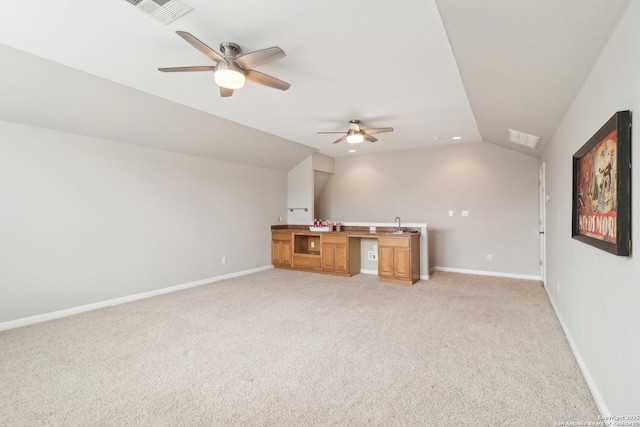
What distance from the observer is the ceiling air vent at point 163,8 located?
195 cm

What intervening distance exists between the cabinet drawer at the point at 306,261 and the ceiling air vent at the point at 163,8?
4.88 meters

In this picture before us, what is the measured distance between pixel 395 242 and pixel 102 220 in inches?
183

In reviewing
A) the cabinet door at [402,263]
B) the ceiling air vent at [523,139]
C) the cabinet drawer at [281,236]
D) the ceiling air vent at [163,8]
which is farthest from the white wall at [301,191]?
the ceiling air vent at [163,8]

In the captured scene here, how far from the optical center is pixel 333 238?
240 inches

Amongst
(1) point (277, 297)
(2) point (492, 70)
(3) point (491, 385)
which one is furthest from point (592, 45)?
(1) point (277, 297)

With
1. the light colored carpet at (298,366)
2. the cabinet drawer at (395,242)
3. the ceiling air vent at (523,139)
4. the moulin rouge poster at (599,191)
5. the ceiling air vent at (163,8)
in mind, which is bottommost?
the light colored carpet at (298,366)

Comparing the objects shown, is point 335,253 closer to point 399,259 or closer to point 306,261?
point 306,261

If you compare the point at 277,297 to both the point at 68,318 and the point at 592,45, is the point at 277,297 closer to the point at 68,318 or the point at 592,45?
the point at 68,318

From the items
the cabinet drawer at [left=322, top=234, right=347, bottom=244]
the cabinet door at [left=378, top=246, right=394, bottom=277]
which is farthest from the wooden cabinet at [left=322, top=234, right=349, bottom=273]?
the cabinet door at [left=378, top=246, right=394, bottom=277]

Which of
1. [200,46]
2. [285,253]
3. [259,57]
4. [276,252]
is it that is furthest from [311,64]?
[276,252]

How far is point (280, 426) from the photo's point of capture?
5.92 ft

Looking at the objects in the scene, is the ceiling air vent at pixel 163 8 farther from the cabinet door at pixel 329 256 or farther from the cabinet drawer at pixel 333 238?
the cabinet door at pixel 329 256

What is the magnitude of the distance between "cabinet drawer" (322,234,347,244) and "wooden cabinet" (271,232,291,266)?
0.94m

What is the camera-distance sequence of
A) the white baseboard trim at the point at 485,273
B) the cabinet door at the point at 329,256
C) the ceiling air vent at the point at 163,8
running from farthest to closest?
the cabinet door at the point at 329,256, the white baseboard trim at the point at 485,273, the ceiling air vent at the point at 163,8
